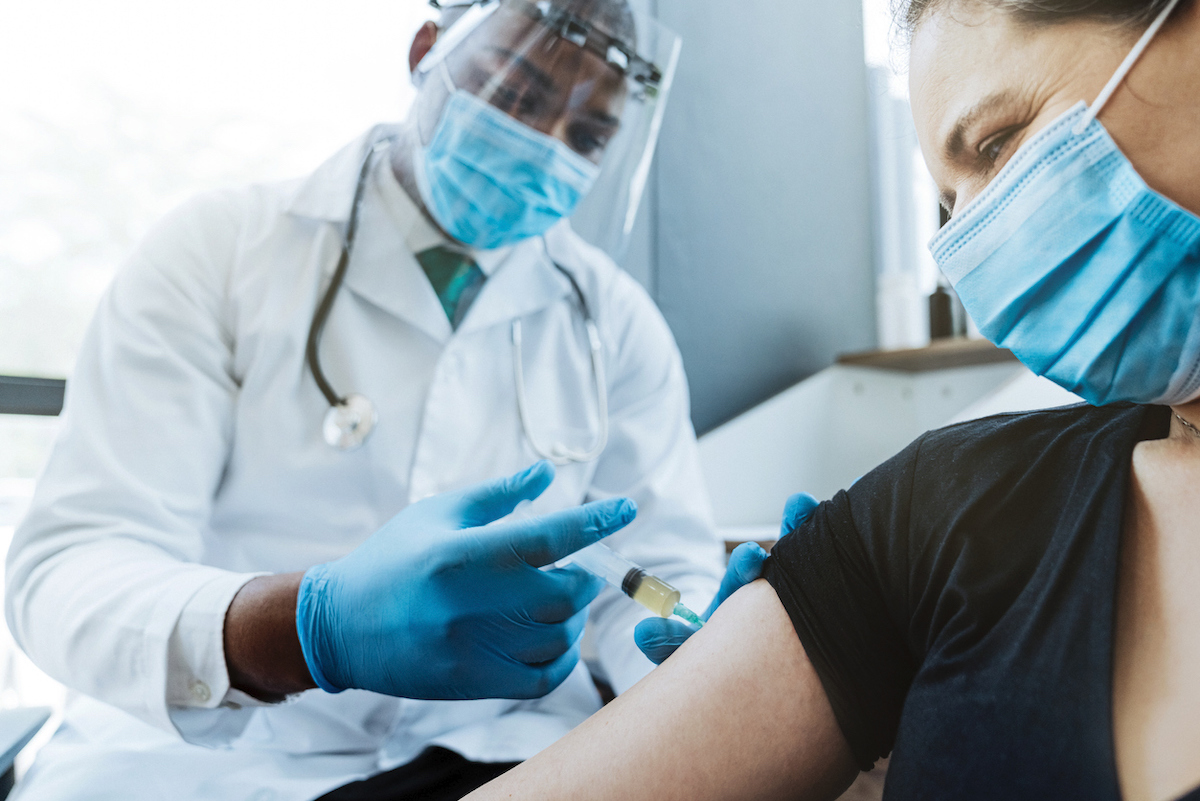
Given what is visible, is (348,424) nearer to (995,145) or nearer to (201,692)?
(201,692)

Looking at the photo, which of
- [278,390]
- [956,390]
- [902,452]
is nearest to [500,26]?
[278,390]

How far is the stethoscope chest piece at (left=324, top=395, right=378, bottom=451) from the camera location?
3.28 ft

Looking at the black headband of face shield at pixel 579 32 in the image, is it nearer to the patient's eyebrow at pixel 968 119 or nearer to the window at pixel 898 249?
the patient's eyebrow at pixel 968 119

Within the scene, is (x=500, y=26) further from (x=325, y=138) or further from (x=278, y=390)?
(x=325, y=138)

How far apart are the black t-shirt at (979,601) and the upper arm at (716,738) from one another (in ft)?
0.08

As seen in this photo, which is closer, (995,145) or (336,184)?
(995,145)

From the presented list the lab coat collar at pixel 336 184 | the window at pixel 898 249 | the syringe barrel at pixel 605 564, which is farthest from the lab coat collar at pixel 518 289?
the window at pixel 898 249

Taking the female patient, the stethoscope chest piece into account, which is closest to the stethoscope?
the stethoscope chest piece

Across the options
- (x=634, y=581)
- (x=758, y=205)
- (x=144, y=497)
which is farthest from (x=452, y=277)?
(x=758, y=205)

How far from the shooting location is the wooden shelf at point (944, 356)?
142 centimetres

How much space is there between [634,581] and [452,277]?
0.65 meters

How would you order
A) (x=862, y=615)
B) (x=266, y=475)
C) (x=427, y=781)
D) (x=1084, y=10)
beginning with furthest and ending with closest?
(x=266, y=475), (x=427, y=781), (x=862, y=615), (x=1084, y=10)

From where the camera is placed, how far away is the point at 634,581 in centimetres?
75

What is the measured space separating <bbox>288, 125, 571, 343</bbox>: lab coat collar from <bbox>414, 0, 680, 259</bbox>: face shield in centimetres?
7
